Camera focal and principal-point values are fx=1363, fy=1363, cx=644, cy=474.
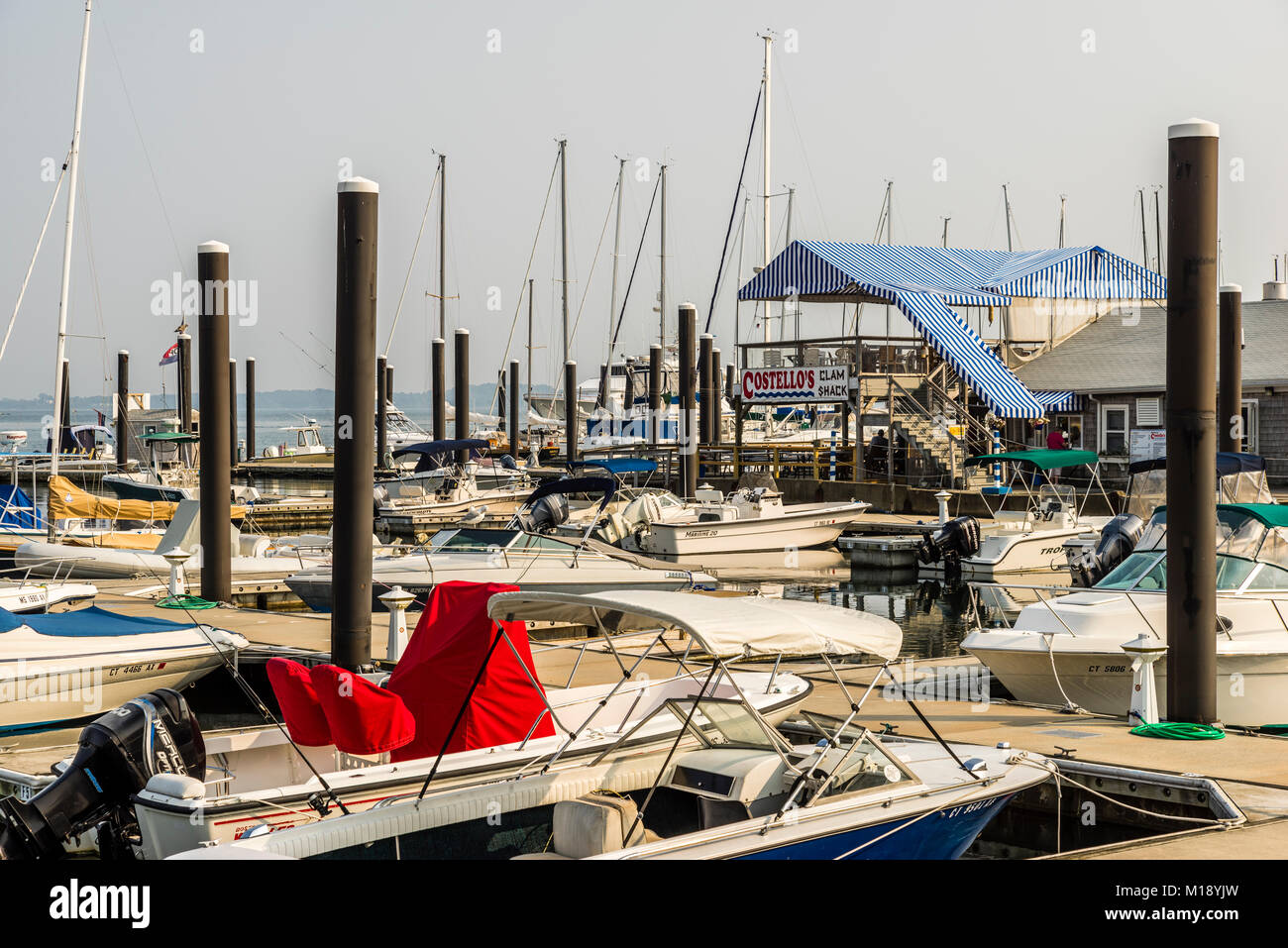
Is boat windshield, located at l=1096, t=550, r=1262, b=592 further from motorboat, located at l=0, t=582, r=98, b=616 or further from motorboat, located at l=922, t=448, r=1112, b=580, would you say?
motorboat, located at l=0, t=582, r=98, b=616

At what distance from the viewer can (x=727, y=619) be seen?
26.2 feet

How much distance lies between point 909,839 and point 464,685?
121 inches

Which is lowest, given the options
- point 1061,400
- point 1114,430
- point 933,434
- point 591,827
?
point 591,827

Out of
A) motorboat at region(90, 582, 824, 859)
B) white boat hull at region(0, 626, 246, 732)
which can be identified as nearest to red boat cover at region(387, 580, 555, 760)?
motorboat at region(90, 582, 824, 859)

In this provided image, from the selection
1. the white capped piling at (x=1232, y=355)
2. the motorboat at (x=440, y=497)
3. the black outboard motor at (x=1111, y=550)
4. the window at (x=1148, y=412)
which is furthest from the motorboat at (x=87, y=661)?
the window at (x=1148, y=412)

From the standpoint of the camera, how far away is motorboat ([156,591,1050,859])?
743 centimetres

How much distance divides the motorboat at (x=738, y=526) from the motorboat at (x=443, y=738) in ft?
64.5

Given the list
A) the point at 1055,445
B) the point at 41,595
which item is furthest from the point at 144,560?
the point at 1055,445

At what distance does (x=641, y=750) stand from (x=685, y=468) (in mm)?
26369

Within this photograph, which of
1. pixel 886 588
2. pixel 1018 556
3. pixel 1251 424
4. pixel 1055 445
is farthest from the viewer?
pixel 1055 445

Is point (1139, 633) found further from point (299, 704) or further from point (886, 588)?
point (886, 588)
